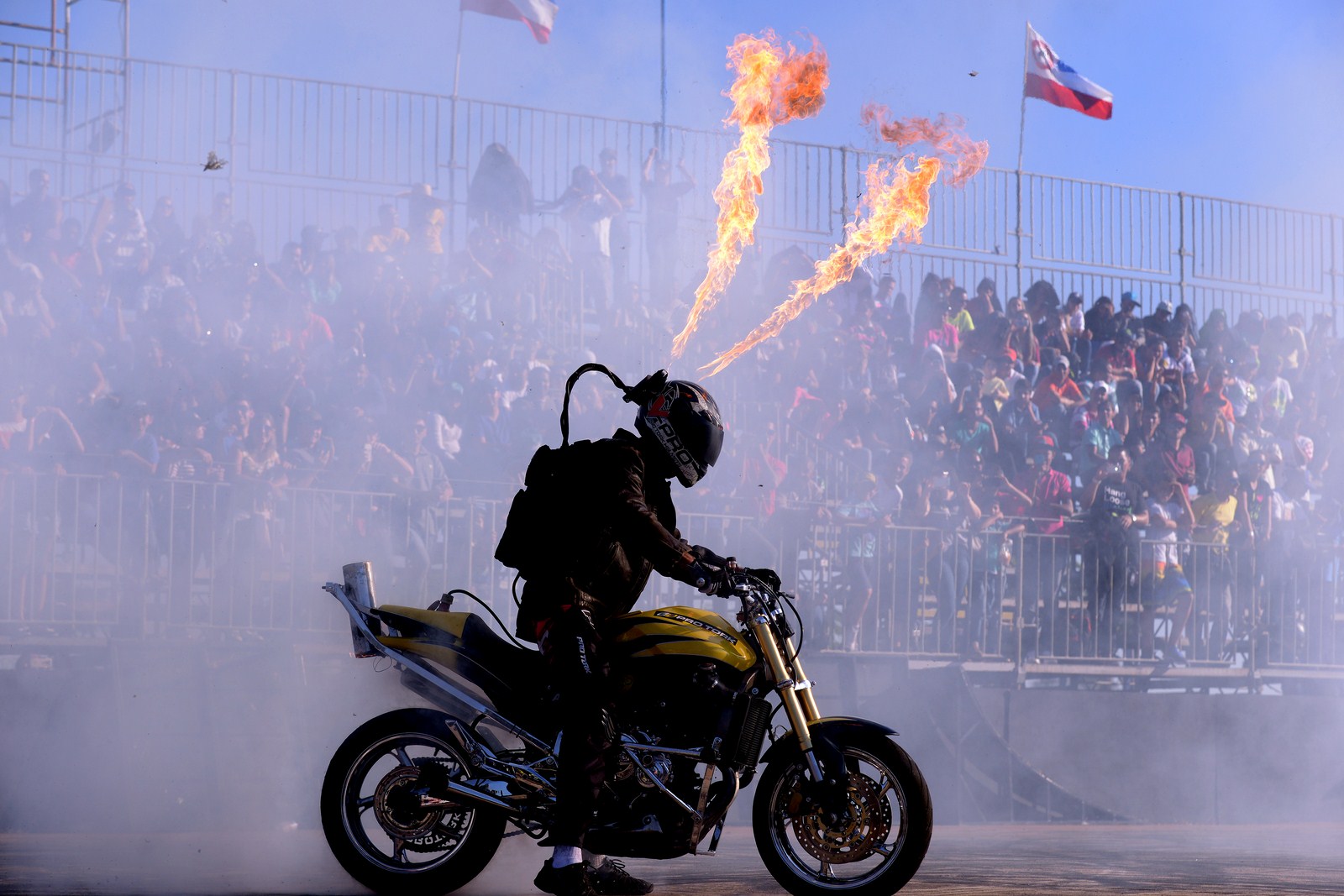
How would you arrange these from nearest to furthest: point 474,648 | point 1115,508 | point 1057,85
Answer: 1. point 474,648
2. point 1115,508
3. point 1057,85

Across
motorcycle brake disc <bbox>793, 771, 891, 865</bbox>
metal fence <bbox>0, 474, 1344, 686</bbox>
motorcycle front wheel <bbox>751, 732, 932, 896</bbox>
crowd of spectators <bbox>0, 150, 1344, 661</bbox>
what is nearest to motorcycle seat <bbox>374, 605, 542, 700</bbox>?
motorcycle front wheel <bbox>751, 732, 932, 896</bbox>

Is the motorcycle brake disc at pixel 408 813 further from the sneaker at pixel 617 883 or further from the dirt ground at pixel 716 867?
the sneaker at pixel 617 883

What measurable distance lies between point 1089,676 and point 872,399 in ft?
9.00

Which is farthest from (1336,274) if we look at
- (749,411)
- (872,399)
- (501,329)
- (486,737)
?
(486,737)

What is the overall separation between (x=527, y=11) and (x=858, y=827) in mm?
10394

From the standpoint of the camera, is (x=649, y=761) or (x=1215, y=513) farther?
(x=1215, y=513)

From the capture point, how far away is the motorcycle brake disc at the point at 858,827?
5055 millimetres

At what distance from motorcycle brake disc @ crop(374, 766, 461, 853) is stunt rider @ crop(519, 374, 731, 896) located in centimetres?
46

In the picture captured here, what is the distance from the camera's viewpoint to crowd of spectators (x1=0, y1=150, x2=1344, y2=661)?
10.5 metres

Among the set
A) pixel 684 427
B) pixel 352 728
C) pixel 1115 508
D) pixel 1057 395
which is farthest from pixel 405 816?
pixel 1057 395

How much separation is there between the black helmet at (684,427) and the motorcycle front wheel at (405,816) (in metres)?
1.24

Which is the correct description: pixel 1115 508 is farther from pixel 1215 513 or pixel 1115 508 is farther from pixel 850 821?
pixel 850 821

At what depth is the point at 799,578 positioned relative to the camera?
10930 millimetres

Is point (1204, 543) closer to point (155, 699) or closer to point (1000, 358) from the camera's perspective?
point (1000, 358)
